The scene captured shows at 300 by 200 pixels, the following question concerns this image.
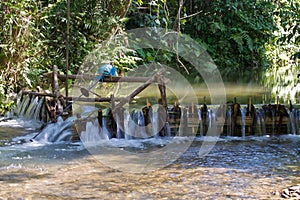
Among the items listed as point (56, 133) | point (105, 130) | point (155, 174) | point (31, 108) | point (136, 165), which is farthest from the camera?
point (31, 108)

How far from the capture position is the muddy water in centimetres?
618

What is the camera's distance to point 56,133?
9844mm

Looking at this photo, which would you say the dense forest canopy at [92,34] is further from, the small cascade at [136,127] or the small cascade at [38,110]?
the small cascade at [136,127]

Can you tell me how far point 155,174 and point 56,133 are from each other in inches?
136

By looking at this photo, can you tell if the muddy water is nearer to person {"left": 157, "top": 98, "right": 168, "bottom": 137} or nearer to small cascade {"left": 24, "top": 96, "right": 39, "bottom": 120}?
person {"left": 157, "top": 98, "right": 168, "bottom": 137}

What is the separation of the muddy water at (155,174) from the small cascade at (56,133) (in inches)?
14.7

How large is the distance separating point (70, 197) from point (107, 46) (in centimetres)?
1127

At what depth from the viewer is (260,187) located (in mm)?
6387

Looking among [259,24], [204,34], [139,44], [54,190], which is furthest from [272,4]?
[54,190]

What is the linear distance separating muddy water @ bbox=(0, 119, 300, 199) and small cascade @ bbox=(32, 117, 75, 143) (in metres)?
0.37

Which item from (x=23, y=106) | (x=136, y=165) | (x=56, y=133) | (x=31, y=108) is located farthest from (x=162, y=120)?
(x=23, y=106)

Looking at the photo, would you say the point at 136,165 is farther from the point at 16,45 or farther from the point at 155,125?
the point at 16,45

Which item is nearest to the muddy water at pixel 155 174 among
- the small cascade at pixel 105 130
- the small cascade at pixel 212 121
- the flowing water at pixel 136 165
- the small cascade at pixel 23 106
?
the flowing water at pixel 136 165

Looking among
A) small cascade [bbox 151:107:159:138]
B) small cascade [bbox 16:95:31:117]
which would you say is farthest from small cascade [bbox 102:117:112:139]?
small cascade [bbox 16:95:31:117]
